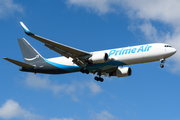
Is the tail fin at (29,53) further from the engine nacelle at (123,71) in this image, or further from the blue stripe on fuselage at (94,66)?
the engine nacelle at (123,71)

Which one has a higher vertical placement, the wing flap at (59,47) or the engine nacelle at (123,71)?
the engine nacelle at (123,71)

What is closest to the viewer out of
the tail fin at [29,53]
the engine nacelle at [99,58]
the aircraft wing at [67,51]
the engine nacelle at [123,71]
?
the aircraft wing at [67,51]

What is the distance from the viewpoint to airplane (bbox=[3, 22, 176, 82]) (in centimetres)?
3738

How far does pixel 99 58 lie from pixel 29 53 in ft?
43.9

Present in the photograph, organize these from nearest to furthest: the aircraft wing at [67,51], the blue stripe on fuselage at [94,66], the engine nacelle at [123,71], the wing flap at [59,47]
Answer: the wing flap at [59,47]
the aircraft wing at [67,51]
the blue stripe on fuselage at [94,66]
the engine nacelle at [123,71]

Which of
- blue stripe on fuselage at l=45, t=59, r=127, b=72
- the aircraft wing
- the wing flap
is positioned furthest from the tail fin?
the wing flap

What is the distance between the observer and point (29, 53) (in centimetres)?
4566

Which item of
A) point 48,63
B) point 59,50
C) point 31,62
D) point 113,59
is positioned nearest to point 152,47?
point 113,59

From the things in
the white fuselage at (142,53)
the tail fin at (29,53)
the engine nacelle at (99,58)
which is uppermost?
the tail fin at (29,53)

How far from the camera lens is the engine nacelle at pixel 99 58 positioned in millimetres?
37750

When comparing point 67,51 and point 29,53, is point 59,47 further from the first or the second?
point 29,53

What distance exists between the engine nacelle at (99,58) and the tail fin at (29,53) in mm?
9677

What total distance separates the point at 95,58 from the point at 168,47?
964 cm

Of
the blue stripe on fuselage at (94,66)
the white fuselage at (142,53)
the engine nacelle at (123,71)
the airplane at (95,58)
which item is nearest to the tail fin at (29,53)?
the airplane at (95,58)
